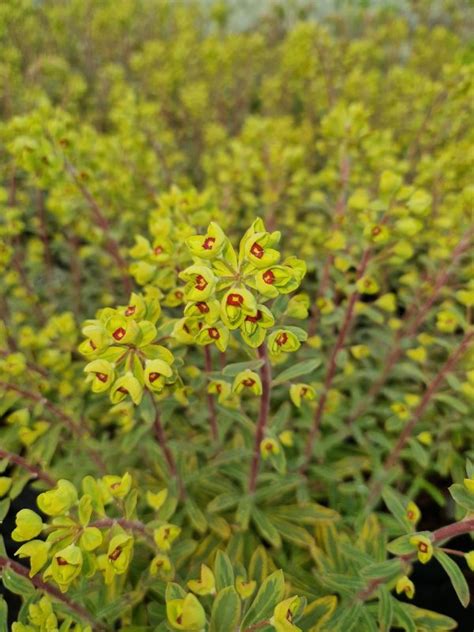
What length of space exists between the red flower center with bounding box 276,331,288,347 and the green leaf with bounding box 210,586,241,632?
0.52 m

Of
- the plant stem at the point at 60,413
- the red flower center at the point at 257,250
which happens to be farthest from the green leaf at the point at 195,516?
the red flower center at the point at 257,250

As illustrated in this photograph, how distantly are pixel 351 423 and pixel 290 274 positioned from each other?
1.31m

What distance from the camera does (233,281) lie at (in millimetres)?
982

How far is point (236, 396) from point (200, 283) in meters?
0.76

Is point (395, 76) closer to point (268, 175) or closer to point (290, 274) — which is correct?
point (268, 175)

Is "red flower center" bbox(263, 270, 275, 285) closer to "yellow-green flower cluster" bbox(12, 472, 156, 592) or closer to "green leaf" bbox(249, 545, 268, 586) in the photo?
"yellow-green flower cluster" bbox(12, 472, 156, 592)

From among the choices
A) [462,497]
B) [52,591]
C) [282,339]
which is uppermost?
[282,339]

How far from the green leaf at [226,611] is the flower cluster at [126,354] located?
46 cm

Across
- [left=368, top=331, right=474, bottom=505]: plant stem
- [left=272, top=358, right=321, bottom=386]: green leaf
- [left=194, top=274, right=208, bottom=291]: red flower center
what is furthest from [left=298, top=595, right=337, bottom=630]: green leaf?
[left=194, top=274, right=208, bottom=291]: red flower center

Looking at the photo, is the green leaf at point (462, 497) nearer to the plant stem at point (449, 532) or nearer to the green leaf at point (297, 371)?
the plant stem at point (449, 532)

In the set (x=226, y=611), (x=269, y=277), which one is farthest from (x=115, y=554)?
(x=269, y=277)

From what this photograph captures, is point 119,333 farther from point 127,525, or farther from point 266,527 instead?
point 266,527

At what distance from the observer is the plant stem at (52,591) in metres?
1.17

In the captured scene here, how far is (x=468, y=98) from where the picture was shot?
2252mm
